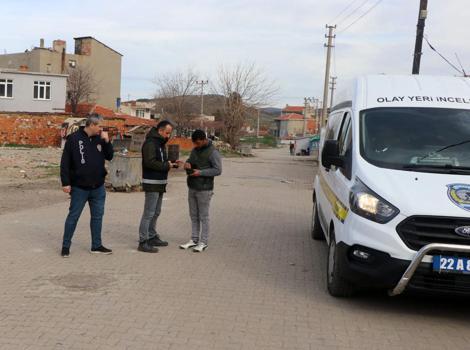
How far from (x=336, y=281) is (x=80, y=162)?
3.54 meters

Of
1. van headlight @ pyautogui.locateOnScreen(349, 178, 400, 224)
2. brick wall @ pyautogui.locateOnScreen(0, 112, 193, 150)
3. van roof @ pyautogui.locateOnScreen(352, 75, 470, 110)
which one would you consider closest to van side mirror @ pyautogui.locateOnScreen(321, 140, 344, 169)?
van roof @ pyautogui.locateOnScreen(352, 75, 470, 110)

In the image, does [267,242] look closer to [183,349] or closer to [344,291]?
[344,291]

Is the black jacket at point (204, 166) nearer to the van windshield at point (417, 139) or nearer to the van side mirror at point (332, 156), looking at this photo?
the van side mirror at point (332, 156)

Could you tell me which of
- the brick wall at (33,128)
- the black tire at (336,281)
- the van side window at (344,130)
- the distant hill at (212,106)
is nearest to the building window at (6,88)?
the brick wall at (33,128)

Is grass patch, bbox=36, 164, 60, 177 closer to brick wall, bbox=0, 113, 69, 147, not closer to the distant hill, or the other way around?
brick wall, bbox=0, 113, 69, 147

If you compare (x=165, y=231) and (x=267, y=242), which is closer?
(x=267, y=242)

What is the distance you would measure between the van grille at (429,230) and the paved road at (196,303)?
0.82 metres

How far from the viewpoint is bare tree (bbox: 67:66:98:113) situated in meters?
63.3

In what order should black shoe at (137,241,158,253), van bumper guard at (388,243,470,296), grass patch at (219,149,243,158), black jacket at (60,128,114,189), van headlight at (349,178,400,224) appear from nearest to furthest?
van bumper guard at (388,243,470,296)
van headlight at (349,178,400,224)
black jacket at (60,128,114,189)
black shoe at (137,241,158,253)
grass patch at (219,149,243,158)

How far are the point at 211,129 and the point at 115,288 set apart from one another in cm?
5946

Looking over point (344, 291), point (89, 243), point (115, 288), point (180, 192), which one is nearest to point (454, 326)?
point (344, 291)

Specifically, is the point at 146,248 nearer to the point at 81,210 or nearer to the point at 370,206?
the point at 81,210

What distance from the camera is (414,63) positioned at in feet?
59.3

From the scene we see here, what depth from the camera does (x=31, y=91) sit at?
160 feet
